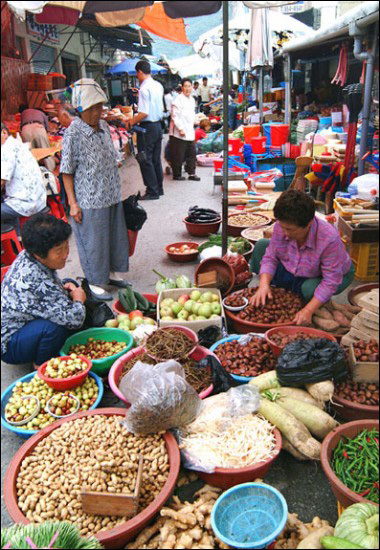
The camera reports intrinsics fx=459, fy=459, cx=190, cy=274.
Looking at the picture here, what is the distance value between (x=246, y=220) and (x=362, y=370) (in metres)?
4.09

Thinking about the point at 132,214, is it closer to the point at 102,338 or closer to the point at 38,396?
the point at 102,338

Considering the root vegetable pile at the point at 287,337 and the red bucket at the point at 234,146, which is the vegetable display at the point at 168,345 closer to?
the root vegetable pile at the point at 287,337

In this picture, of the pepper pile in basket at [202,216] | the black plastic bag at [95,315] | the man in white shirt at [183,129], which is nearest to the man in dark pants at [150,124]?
the man in white shirt at [183,129]

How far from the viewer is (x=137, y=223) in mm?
4754

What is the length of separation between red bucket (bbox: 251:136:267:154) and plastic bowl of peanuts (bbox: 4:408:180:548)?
8.51m

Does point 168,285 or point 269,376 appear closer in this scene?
point 269,376

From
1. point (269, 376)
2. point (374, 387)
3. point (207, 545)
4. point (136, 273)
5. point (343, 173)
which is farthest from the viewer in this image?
point (343, 173)

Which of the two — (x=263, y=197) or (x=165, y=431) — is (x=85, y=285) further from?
(x=263, y=197)

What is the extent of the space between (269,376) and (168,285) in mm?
1645

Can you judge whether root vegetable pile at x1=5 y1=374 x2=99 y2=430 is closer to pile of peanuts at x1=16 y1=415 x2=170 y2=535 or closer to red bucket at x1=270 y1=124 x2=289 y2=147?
pile of peanuts at x1=16 y1=415 x2=170 y2=535

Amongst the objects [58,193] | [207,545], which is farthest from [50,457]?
A: [58,193]

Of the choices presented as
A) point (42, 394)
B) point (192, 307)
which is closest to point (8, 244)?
point (192, 307)

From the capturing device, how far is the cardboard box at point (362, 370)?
2.50 meters

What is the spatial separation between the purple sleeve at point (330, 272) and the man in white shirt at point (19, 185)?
3361mm
